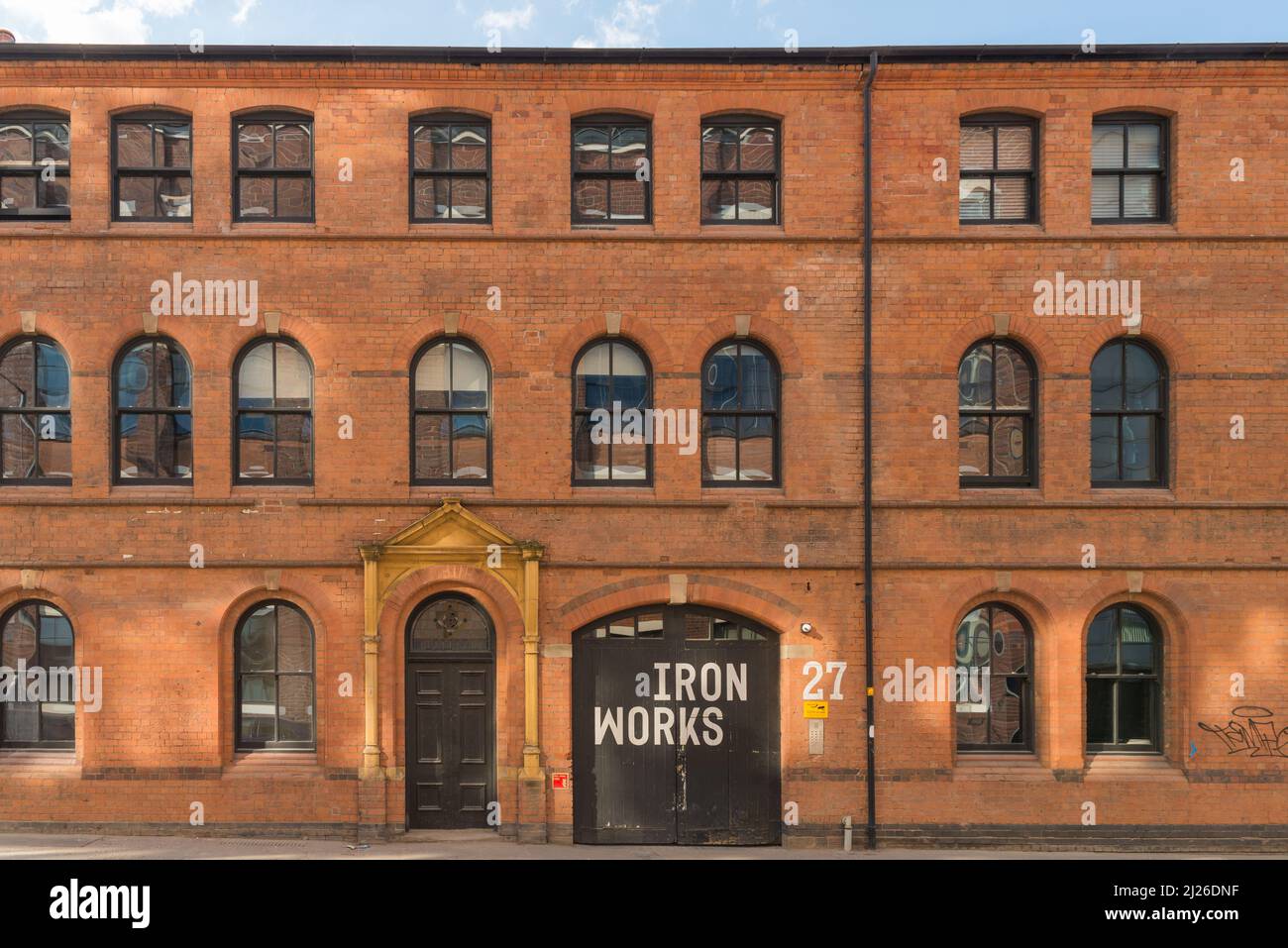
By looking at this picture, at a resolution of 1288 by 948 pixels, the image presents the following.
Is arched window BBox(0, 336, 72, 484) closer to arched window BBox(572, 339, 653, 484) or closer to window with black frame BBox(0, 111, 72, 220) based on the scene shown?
window with black frame BBox(0, 111, 72, 220)

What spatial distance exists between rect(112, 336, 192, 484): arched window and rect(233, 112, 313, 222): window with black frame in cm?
227

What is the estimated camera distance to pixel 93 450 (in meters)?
11.8

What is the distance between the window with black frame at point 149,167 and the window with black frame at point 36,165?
0.71 m

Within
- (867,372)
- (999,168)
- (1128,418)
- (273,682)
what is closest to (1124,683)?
(1128,418)

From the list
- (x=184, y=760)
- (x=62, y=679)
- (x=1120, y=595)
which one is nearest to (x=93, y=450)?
(x=62, y=679)

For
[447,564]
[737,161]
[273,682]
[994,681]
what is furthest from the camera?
[737,161]

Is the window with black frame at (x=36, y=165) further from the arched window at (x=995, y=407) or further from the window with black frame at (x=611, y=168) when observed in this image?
the arched window at (x=995, y=407)

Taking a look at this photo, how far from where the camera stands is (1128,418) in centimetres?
1221

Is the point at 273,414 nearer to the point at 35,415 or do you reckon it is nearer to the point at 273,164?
the point at 35,415

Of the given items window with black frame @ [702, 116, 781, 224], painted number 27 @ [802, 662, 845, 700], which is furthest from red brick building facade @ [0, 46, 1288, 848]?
window with black frame @ [702, 116, 781, 224]

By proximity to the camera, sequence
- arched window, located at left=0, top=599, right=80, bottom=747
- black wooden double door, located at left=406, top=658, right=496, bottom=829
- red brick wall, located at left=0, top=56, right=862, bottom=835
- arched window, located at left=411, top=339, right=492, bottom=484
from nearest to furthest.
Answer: red brick wall, located at left=0, top=56, right=862, bottom=835, black wooden double door, located at left=406, top=658, right=496, bottom=829, arched window, located at left=0, top=599, right=80, bottom=747, arched window, located at left=411, top=339, right=492, bottom=484

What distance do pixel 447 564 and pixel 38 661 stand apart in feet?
19.3

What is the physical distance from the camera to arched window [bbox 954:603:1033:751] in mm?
12102

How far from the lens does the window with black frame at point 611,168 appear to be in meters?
12.2
